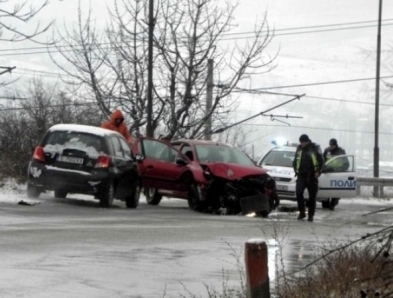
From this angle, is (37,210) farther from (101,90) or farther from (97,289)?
(101,90)

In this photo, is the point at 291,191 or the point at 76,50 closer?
the point at 291,191

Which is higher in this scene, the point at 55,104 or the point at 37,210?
the point at 55,104

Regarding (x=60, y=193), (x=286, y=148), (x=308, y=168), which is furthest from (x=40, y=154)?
(x=286, y=148)

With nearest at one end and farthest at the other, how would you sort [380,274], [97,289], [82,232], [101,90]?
1. [380,274]
2. [97,289]
3. [82,232]
4. [101,90]

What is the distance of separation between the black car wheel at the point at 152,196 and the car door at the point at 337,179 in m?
5.14

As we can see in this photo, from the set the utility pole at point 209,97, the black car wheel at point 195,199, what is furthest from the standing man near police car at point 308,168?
the utility pole at point 209,97

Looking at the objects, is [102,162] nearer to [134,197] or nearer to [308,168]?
[134,197]

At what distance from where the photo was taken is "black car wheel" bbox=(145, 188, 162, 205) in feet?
84.3

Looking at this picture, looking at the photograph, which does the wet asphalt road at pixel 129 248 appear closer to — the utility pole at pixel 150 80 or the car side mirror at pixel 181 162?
the car side mirror at pixel 181 162

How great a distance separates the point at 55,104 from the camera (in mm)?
42469

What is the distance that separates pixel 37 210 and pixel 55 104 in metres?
22.4

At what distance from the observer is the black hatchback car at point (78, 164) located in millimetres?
22203

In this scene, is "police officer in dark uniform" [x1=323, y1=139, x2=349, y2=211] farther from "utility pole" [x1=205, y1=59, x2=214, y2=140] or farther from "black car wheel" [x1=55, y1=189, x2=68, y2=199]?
"utility pole" [x1=205, y1=59, x2=214, y2=140]

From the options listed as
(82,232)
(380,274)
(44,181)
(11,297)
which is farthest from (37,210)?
(380,274)
